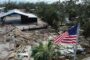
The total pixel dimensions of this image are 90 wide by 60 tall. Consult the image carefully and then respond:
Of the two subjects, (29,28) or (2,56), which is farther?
(29,28)

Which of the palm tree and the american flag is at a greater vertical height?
the american flag

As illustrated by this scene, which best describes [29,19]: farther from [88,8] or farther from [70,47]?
[70,47]

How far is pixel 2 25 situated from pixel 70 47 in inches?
1054

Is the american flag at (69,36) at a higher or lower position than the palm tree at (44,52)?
higher

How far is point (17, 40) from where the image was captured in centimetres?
4678

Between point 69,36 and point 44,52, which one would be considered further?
point 44,52

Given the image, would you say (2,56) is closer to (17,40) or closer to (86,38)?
(17,40)

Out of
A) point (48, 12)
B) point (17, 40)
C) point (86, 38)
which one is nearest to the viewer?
point (17, 40)

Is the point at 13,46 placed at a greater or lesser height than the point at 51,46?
lesser

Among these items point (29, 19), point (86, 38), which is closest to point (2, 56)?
point (86, 38)

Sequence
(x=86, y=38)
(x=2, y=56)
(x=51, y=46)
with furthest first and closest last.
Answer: (x=86, y=38) < (x=2, y=56) < (x=51, y=46)

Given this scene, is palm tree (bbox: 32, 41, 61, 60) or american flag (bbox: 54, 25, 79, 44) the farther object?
palm tree (bbox: 32, 41, 61, 60)

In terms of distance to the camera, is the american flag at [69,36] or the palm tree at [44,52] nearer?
the american flag at [69,36]

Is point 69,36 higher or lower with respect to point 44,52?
higher
